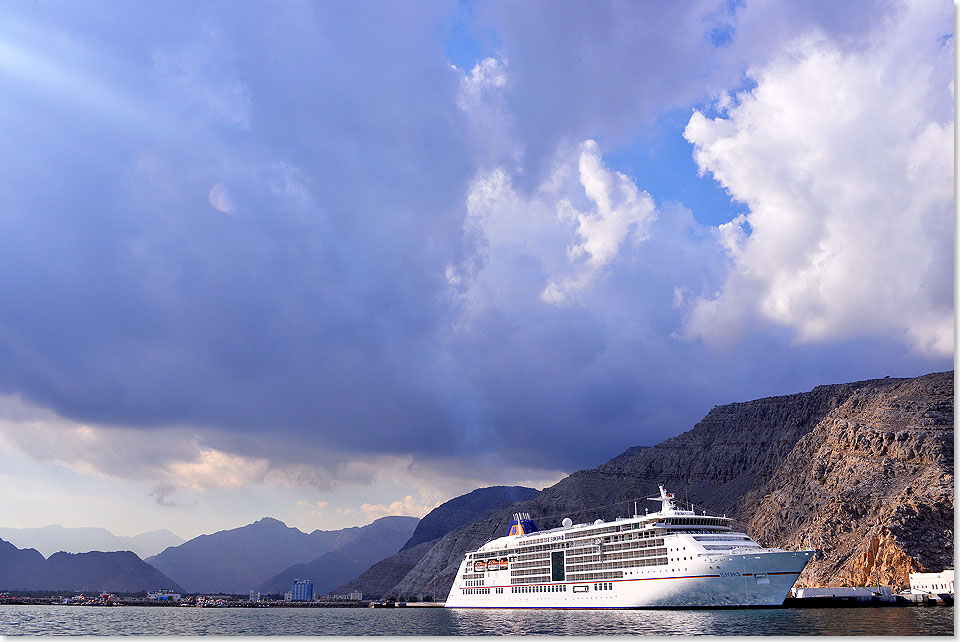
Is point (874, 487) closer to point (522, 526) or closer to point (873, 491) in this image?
point (873, 491)

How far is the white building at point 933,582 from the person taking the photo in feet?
288

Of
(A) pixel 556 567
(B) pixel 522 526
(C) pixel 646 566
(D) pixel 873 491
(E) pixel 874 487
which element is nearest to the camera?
(C) pixel 646 566

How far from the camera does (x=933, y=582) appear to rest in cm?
8962

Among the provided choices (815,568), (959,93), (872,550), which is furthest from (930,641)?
(815,568)

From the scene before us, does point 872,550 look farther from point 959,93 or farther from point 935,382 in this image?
point 959,93

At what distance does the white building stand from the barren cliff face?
7.50 metres

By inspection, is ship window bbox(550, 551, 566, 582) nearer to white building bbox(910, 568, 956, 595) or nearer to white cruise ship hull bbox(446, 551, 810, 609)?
white cruise ship hull bbox(446, 551, 810, 609)

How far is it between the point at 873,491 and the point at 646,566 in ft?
243

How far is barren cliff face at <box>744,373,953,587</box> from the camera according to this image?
10475cm

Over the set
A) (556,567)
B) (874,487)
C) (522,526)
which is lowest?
(556,567)

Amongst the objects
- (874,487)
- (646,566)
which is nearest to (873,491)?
(874,487)

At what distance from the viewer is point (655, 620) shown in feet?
187

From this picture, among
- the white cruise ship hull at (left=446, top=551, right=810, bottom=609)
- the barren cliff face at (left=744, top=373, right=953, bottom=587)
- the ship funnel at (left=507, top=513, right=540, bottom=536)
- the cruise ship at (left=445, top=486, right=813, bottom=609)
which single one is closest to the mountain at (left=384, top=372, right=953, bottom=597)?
the barren cliff face at (left=744, top=373, right=953, bottom=587)

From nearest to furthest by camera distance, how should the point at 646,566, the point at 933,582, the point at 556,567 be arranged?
the point at 646,566 → the point at 556,567 → the point at 933,582
